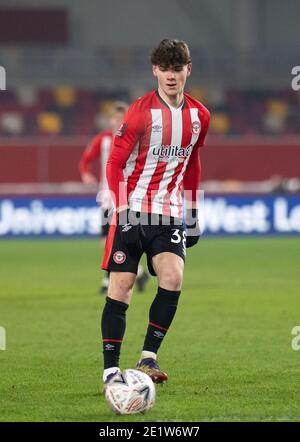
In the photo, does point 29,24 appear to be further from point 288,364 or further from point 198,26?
point 288,364

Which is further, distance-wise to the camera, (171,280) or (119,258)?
(171,280)

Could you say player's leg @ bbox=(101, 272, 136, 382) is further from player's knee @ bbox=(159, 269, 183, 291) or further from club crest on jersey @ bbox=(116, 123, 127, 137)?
club crest on jersey @ bbox=(116, 123, 127, 137)

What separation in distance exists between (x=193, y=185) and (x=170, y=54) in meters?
1.02

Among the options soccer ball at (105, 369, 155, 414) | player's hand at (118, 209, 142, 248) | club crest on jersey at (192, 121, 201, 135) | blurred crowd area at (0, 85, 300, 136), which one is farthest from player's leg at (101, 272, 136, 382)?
blurred crowd area at (0, 85, 300, 136)

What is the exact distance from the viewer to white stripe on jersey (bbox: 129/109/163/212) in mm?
7113

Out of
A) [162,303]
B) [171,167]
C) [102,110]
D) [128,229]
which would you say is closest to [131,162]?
[171,167]

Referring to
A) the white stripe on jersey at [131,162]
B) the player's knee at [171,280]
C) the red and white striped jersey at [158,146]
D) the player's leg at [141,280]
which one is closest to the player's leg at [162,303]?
the player's knee at [171,280]

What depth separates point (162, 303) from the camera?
7.25m

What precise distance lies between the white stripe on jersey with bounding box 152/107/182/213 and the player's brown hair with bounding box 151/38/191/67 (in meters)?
0.36

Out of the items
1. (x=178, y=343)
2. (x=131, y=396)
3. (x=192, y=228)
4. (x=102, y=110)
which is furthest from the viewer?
(x=102, y=110)

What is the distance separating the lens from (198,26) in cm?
3578

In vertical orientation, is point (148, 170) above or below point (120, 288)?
above

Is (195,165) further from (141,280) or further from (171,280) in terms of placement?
(141,280)
